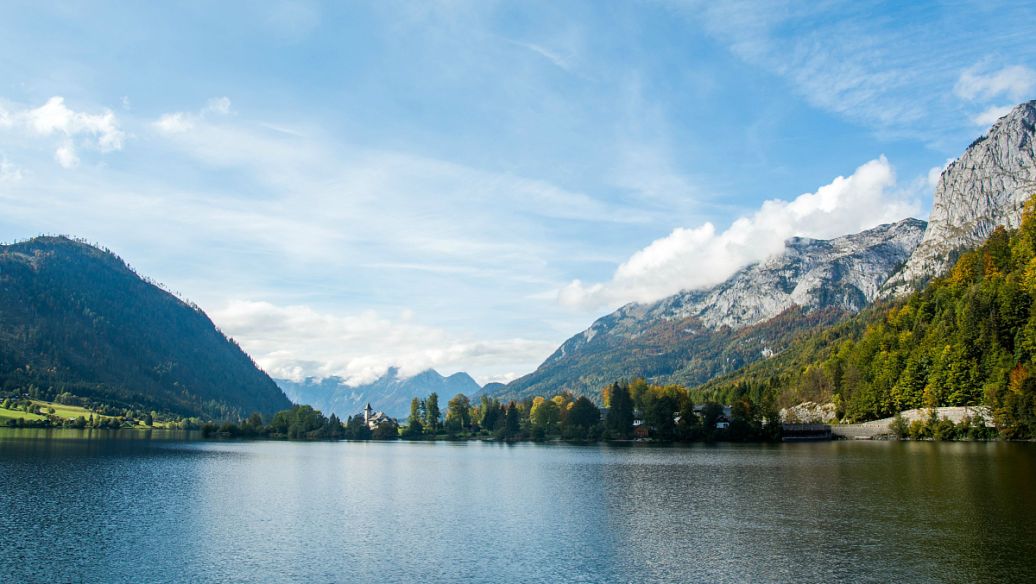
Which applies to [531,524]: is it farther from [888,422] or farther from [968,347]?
[888,422]

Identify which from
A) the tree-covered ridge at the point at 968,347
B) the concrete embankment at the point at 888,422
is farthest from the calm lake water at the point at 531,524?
the concrete embankment at the point at 888,422

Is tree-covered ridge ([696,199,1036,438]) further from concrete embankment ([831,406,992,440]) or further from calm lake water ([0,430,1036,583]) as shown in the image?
calm lake water ([0,430,1036,583])

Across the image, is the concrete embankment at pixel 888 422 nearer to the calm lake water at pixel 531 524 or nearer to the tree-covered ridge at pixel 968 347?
the tree-covered ridge at pixel 968 347

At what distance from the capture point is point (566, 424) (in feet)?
639

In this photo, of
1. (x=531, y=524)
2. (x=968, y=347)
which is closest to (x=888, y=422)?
(x=968, y=347)

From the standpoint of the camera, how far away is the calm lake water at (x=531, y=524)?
117 feet

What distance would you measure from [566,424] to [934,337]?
314ft

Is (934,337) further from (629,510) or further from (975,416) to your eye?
(629,510)

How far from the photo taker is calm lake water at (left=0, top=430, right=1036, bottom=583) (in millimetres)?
35781

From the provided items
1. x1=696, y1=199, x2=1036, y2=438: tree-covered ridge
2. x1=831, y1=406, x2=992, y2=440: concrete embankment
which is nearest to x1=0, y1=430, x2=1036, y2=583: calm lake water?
x1=696, y1=199, x2=1036, y2=438: tree-covered ridge

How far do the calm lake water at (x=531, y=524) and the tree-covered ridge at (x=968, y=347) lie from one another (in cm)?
4375

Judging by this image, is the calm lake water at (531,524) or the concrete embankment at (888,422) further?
the concrete embankment at (888,422)

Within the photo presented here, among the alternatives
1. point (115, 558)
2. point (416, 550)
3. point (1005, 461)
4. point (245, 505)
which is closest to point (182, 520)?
point (245, 505)

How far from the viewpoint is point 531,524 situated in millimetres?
49438
